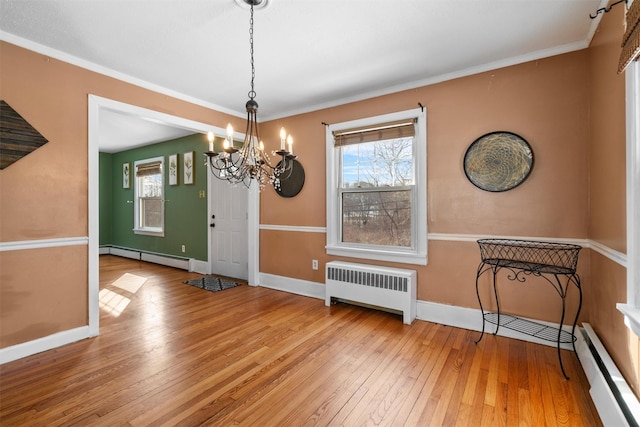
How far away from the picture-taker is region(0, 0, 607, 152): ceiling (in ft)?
6.43

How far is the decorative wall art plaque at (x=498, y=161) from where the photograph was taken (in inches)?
101

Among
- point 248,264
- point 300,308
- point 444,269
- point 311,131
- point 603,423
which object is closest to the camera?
point 603,423

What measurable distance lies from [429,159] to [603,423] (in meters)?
2.27

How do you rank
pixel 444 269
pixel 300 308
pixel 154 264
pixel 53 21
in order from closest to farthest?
pixel 53 21, pixel 444 269, pixel 300 308, pixel 154 264

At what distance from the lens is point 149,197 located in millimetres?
6219

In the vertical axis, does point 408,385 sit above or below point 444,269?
below

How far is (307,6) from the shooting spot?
1.94m

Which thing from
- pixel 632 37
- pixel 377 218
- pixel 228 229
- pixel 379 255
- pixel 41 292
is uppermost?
pixel 632 37

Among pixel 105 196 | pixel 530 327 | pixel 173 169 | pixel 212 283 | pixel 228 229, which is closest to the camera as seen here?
pixel 530 327

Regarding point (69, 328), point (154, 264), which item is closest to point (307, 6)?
point (69, 328)

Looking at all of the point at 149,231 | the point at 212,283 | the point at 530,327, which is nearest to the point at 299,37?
the point at 530,327

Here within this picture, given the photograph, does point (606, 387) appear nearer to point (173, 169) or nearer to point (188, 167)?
point (188, 167)

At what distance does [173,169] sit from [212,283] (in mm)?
2505

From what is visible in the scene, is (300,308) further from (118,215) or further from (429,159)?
(118,215)
